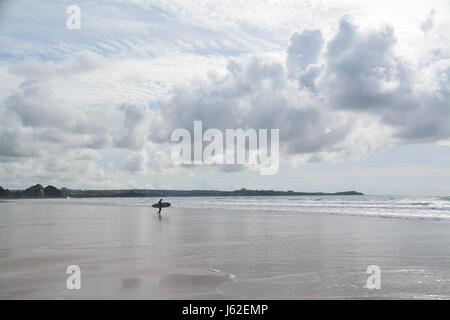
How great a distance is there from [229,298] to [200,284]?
3.92 feet

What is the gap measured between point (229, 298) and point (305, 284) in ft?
6.30

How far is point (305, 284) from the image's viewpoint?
8.53 meters

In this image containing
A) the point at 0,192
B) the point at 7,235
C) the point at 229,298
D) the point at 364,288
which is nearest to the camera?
the point at 229,298

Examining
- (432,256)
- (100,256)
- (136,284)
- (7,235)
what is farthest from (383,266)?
(7,235)

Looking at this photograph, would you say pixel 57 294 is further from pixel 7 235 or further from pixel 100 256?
pixel 7 235

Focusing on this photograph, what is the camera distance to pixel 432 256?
12.0 meters

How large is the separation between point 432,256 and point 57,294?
1045 cm

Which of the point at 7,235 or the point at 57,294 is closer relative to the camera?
the point at 57,294

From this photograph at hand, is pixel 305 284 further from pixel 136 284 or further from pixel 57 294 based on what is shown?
pixel 57 294
